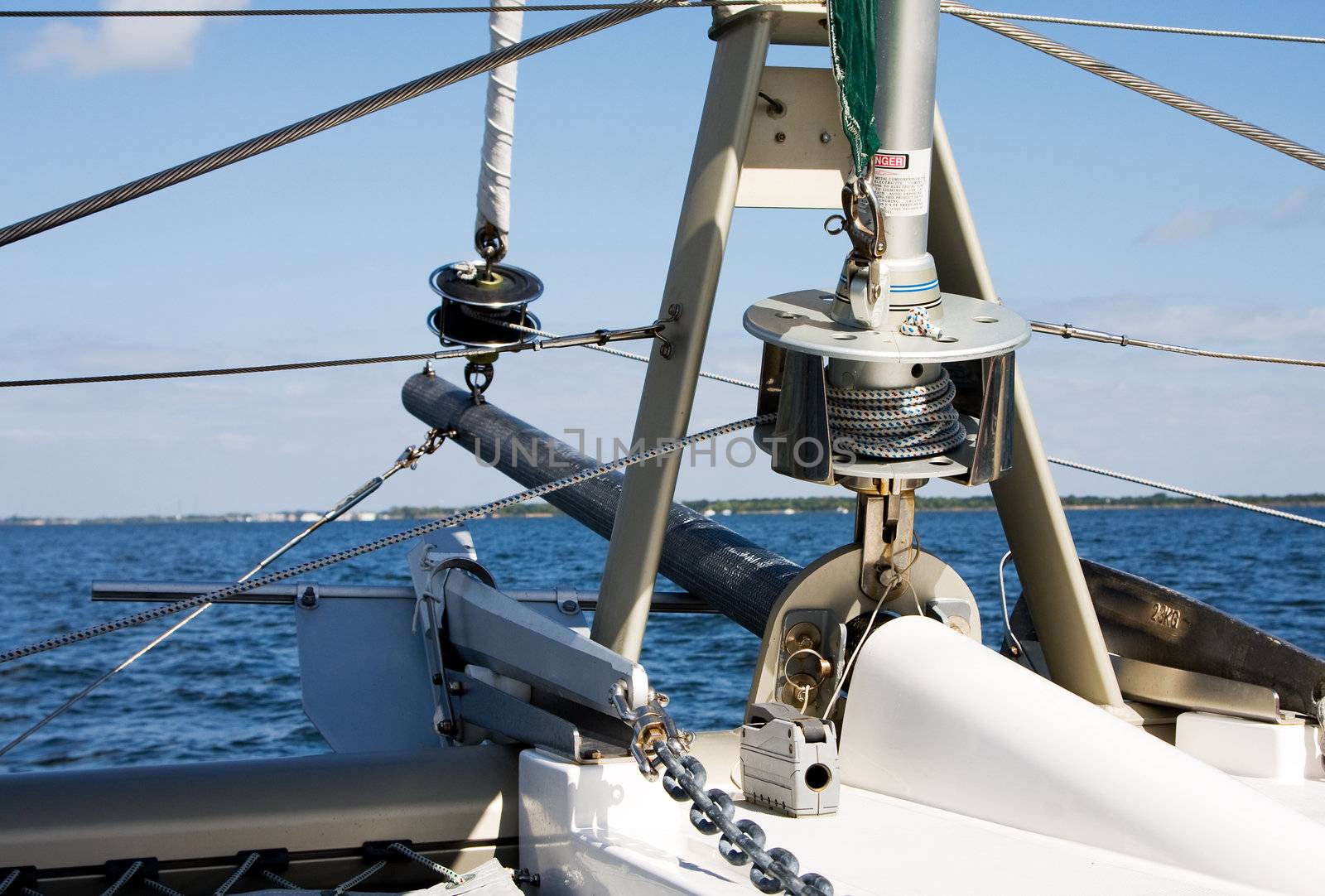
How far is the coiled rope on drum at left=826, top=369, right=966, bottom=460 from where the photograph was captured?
296cm

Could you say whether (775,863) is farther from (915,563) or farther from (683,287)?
(683,287)

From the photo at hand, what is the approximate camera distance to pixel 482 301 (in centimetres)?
509

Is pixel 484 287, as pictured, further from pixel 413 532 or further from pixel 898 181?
pixel 898 181

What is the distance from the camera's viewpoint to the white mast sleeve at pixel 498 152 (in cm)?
503

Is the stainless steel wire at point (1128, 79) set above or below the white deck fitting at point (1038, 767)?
above

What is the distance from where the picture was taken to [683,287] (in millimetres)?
3451

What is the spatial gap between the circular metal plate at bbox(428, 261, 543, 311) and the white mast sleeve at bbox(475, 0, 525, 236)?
177mm

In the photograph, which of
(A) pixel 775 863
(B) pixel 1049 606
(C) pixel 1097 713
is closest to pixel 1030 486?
(B) pixel 1049 606

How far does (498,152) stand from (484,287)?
1.64 ft

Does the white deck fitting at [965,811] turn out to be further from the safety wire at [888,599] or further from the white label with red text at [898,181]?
the white label with red text at [898,181]

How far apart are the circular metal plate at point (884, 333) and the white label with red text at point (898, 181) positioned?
26 cm

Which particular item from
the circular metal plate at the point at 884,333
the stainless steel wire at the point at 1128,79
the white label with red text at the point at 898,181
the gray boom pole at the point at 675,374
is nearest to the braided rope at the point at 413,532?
the gray boom pole at the point at 675,374

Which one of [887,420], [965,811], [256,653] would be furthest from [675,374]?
[256,653]

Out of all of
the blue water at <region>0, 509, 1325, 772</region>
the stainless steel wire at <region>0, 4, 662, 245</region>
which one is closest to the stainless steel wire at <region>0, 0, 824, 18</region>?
the stainless steel wire at <region>0, 4, 662, 245</region>
